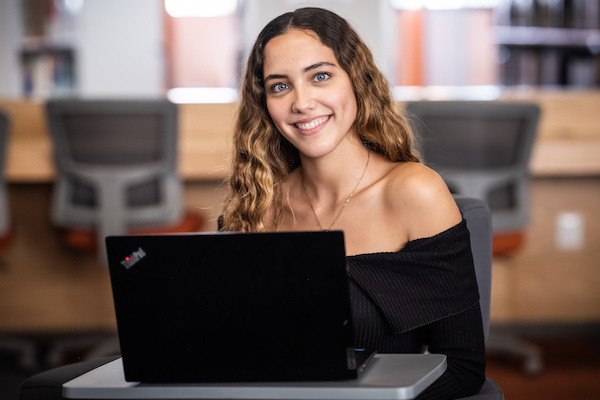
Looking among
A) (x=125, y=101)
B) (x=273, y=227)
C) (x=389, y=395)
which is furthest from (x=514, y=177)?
(x=389, y=395)

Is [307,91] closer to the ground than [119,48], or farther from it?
closer to the ground

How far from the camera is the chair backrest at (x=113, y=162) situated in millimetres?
2838

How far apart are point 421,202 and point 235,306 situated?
18.5 inches

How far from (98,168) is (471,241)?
1.93 metres

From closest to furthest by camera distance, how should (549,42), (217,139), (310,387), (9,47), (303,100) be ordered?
1. (310,387)
2. (303,100)
3. (217,139)
4. (549,42)
5. (9,47)

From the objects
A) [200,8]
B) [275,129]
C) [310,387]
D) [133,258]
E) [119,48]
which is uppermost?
[200,8]

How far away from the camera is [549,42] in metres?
4.81

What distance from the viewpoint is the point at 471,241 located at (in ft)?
4.15

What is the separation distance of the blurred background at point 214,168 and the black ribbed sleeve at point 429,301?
688 mm

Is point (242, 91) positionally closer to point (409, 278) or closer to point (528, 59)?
point (409, 278)

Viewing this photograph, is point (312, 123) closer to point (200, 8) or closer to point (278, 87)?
point (278, 87)

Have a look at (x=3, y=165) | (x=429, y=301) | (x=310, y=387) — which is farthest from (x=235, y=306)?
(x=3, y=165)

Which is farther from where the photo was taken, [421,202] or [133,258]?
[421,202]

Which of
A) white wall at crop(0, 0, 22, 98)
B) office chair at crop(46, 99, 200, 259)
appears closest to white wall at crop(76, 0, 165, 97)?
white wall at crop(0, 0, 22, 98)
